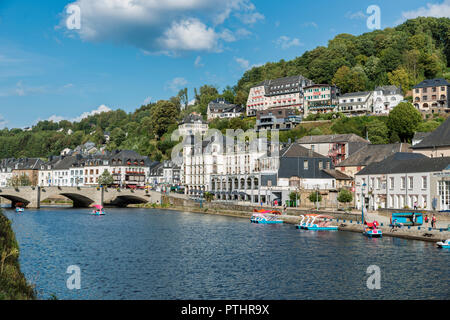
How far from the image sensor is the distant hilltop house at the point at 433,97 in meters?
124

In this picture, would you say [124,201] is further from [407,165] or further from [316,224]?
[407,165]

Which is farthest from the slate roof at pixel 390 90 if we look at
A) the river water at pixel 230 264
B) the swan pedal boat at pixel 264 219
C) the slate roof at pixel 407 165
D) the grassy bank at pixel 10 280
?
the grassy bank at pixel 10 280

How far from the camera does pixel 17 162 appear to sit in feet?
598

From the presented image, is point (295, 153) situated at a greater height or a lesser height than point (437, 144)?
lesser

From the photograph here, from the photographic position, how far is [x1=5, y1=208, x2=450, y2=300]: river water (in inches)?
1189

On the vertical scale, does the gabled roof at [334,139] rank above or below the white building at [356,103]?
below

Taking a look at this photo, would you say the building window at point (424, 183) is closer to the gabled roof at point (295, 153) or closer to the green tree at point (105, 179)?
the gabled roof at point (295, 153)

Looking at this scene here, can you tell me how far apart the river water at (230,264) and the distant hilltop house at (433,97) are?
78783mm

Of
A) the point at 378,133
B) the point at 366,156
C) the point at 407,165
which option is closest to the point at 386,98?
the point at 378,133

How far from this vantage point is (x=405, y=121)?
364ft

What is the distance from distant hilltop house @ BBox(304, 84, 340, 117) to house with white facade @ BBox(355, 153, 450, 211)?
2784 inches

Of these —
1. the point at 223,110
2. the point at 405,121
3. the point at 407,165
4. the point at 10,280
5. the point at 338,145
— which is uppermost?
the point at 223,110

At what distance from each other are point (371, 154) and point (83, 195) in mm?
66800
